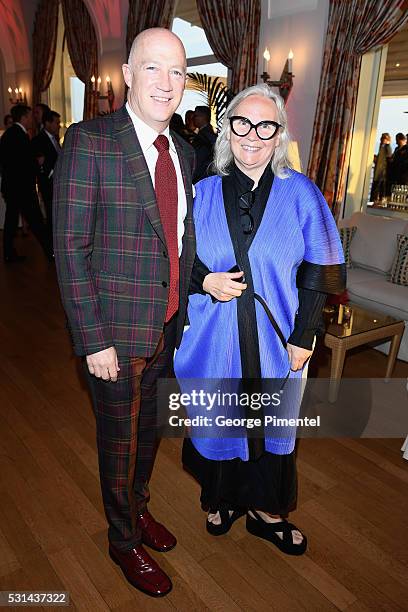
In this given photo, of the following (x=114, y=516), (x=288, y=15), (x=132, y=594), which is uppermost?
(x=288, y=15)

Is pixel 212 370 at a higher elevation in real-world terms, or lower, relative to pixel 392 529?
higher

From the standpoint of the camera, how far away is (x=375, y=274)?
458cm

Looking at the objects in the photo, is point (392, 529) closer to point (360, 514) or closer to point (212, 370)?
point (360, 514)

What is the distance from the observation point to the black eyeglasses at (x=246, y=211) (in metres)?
1.73

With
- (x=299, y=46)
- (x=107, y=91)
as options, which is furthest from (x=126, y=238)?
(x=107, y=91)

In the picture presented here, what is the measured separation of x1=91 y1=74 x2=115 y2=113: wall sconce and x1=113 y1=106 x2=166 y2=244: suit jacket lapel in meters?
7.63

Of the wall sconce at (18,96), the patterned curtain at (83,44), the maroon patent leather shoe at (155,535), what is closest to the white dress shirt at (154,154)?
the maroon patent leather shoe at (155,535)

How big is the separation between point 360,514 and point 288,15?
17.3ft

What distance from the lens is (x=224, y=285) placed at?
172cm

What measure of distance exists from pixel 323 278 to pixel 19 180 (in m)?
5.75

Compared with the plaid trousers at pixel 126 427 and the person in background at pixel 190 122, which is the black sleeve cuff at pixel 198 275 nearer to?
the plaid trousers at pixel 126 427

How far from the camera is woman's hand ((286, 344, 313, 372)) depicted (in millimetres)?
1827

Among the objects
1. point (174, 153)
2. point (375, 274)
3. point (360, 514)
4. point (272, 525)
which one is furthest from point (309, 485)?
point (375, 274)

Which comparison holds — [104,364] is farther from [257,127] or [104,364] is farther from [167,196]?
[257,127]
